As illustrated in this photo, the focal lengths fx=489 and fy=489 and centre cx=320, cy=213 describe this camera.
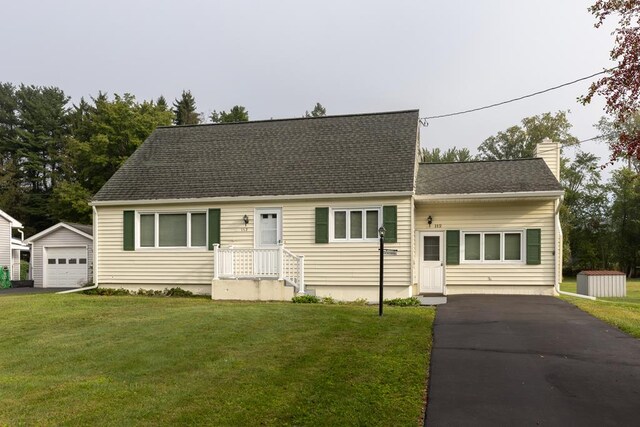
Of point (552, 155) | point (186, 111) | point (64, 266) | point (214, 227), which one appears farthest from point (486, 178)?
point (186, 111)

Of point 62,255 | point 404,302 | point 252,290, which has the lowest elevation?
point 404,302

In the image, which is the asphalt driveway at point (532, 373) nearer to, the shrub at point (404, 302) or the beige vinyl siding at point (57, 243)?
the shrub at point (404, 302)

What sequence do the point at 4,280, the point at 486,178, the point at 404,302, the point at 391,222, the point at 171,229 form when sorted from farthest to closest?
the point at 4,280, the point at 486,178, the point at 171,229, the point at 391,222, the point at 404,302

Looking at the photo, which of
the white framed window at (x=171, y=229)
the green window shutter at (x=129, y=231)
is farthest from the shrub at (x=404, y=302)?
the green window shutter at (x=129, y=231)

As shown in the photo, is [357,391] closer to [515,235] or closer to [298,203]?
[298,203]

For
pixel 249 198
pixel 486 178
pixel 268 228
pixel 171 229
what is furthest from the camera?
pixel 486 178

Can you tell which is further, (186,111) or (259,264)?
(186,111)

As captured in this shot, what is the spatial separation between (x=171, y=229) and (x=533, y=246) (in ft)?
35.1

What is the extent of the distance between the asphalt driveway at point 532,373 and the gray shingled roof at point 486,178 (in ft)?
16.9

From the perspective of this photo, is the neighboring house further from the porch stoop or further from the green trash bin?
the porch stoop

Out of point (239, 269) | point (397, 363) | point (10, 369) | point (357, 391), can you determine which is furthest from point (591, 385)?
point (239, 269)

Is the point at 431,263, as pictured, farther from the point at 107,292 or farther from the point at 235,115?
the point at 235,115

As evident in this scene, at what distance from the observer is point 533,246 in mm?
13930

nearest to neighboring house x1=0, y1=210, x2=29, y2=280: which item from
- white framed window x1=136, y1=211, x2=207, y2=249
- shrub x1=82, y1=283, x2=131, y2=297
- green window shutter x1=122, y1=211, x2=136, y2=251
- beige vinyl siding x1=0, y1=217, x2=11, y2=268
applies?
beige vinyl siding x1=0, y1=217, x2=11, y2=268
